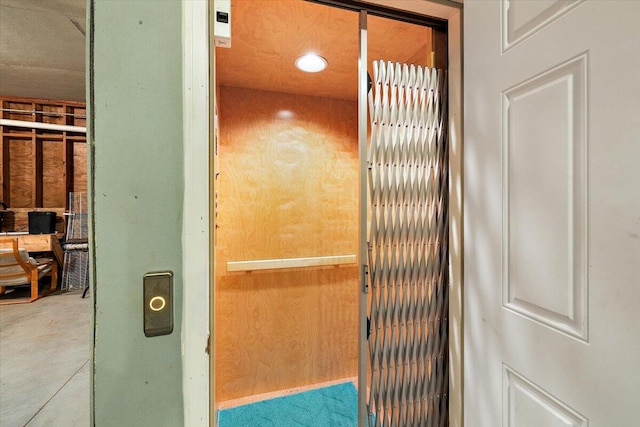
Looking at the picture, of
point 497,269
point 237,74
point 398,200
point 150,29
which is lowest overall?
point 497,269

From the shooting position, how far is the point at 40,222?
166 inches

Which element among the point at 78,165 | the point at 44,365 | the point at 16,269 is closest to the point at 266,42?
the point at 44,365

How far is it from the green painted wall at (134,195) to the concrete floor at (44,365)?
1.94 metres

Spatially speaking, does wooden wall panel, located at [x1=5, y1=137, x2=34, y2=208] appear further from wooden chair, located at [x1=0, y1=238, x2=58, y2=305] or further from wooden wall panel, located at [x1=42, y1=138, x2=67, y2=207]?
wooden chair, located at [x1=0, y1=238, x2=58, y2=305]

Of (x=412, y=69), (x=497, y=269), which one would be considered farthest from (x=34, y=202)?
(x=497, y=269)

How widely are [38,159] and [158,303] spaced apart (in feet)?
19.6

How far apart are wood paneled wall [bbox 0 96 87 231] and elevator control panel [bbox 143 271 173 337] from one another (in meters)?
5.62

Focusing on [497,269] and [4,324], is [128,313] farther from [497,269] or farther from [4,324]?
[4,324]

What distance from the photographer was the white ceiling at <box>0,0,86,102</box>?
2189 mm

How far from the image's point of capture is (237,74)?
75.0 inches

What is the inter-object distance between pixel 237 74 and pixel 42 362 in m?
3.06

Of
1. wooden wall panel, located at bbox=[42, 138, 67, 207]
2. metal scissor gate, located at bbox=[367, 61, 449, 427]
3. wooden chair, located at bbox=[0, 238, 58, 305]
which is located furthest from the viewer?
wooden wall panel, located at bbox=[42, 138, 67, 207]

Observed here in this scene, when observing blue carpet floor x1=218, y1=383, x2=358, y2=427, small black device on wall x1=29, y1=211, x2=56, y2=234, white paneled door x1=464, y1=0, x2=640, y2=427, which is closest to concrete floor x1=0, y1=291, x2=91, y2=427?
blue carpet floor x1=218, y1=383, x2=358, y2=427

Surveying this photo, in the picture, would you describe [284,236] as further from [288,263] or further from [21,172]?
[21,172]
